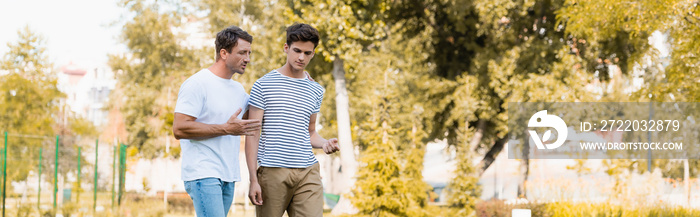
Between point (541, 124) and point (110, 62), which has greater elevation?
point (110, 62)

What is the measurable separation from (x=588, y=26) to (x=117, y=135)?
29.9 meters

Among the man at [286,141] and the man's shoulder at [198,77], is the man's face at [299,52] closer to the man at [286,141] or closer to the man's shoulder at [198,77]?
the man at [286,141]

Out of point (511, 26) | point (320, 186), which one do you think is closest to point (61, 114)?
point (511, 26)

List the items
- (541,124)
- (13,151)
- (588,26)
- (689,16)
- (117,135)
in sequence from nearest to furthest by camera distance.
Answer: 1. (689,16)
2. (588,26)
3. (541,124)
4. (13,151)
5. (117,135)

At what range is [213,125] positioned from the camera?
4281 millimetres

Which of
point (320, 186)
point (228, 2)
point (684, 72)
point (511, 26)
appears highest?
point (228, 2)

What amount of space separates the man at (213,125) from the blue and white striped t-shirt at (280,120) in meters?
0.20

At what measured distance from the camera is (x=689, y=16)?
14.0 meters

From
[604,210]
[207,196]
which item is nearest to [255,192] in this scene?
[207,196]

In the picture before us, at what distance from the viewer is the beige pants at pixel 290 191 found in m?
4.75

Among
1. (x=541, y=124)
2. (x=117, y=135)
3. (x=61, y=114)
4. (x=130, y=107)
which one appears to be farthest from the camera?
(x=117, y=135)

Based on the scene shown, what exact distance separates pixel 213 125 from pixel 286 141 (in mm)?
574

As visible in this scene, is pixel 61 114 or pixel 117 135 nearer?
pixel 61 114

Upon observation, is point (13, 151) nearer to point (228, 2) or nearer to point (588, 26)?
point (228, 2)
